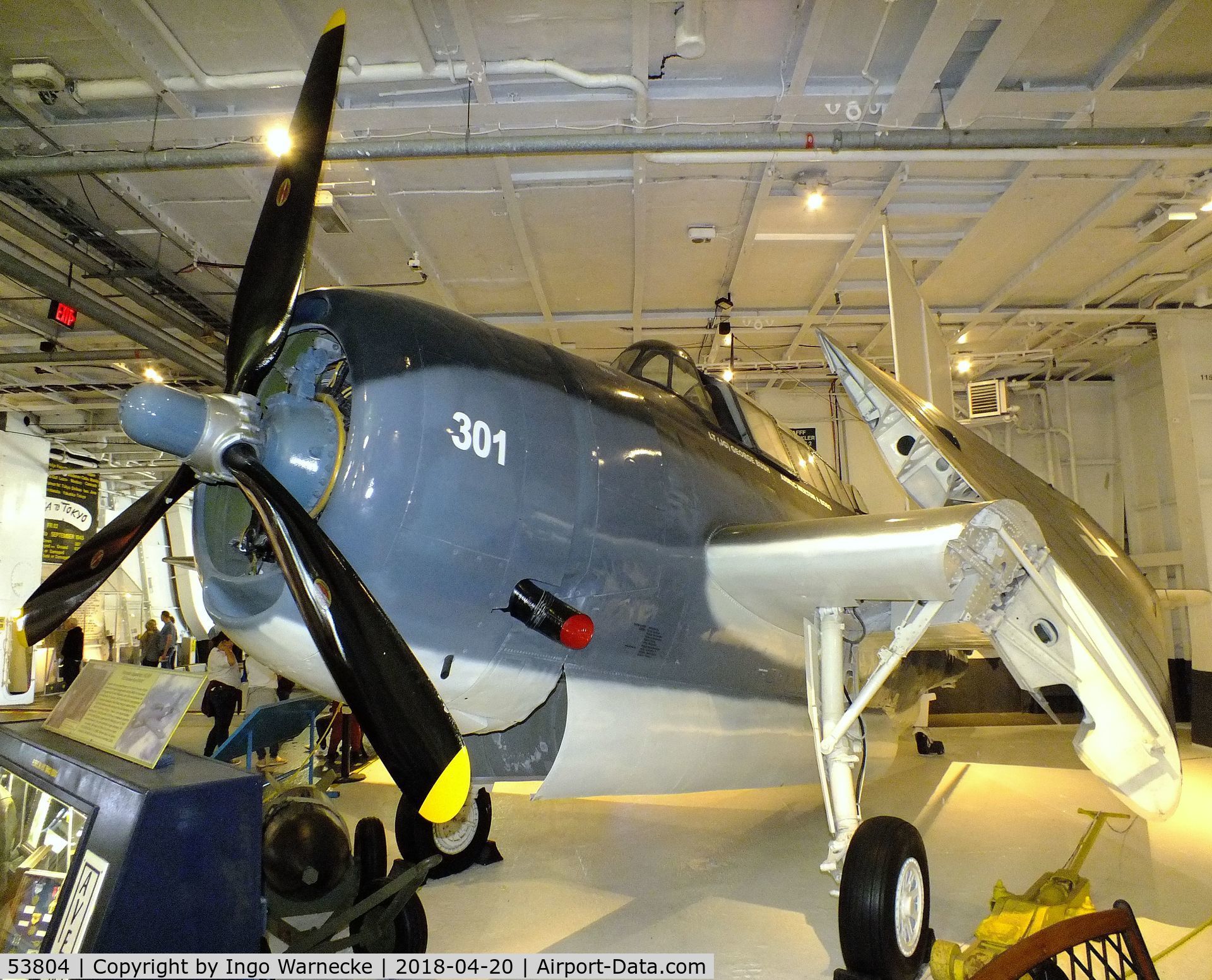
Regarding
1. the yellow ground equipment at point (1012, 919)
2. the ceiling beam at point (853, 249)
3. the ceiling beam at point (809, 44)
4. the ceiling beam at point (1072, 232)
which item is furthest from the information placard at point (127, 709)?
the ceiling beam at point (1072, 232)

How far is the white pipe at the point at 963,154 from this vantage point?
221 inches

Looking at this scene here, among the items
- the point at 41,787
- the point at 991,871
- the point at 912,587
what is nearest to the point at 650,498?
the point at 912,587

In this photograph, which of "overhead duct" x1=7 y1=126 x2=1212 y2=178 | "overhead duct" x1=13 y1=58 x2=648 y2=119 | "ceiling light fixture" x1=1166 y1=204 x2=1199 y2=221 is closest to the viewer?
"overhead duct" x1=13 y1=58 x2=648 y2=119

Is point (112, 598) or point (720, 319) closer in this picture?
point (720, 319)

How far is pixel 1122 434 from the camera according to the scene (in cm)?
1283

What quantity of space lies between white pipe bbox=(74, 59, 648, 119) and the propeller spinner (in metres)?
3.31

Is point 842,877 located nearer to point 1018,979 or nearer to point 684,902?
point 684,902

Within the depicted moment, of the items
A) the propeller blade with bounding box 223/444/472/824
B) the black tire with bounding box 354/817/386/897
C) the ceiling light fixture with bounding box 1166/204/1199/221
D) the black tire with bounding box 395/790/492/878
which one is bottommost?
the black tire with bounding box 395/790/492/878

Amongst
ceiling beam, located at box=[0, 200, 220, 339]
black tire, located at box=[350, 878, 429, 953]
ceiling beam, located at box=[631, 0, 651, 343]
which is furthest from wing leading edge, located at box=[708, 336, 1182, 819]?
ceiling beam, located at box=[0, 200, 220, 339]

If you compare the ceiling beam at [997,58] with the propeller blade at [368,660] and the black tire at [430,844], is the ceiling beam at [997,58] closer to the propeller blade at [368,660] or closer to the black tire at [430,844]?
the propeller blade at [368,660]

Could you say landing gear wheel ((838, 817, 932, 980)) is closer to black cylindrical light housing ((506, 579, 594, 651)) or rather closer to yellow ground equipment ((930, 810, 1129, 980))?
yellow ground equipment ((930, 810, 1129, 980))

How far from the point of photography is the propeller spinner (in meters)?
1.94

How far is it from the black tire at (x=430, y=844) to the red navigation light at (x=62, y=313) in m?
7.15

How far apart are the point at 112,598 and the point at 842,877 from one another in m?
20.3
